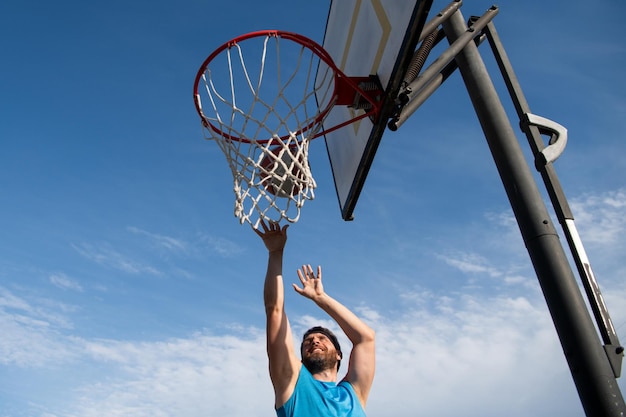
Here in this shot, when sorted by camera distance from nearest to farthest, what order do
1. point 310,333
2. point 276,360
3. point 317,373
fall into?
point 276,360, point 317,373, point 310,333

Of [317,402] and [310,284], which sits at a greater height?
[310,284]

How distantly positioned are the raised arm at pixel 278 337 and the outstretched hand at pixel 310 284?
1.46ft

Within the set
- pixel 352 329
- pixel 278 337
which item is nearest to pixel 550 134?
pixel 352 329

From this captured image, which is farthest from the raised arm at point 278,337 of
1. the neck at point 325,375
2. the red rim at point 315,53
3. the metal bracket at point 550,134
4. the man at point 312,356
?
the metal bracket at point 550,134

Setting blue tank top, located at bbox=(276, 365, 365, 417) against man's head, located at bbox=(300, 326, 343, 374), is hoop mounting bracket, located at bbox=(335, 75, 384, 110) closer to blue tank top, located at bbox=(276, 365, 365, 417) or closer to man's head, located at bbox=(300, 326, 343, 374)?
man's head, located at bbox=(300, 326, 343, 374)

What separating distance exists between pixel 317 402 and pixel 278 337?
384 mm

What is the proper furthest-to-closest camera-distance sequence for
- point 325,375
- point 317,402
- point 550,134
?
point 550,134, point 325,375, point 317,402

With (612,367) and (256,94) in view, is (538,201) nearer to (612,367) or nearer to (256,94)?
(612,367)

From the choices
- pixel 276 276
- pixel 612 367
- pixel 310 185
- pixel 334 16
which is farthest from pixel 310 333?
pixel 334 16

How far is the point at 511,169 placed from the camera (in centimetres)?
318

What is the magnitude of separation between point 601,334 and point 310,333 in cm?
164

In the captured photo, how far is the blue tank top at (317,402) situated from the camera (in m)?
2.78

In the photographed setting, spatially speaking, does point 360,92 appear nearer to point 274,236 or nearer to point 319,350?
point 274,236

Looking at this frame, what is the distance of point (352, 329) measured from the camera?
11.6 feet
